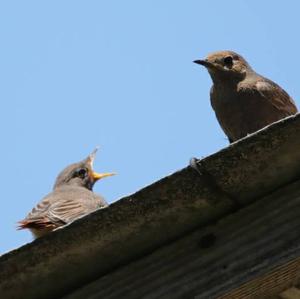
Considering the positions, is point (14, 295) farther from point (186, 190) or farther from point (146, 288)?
point (186, 190)

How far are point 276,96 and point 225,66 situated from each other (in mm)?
647

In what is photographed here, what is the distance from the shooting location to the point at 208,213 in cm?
366

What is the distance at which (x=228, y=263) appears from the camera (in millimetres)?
3512

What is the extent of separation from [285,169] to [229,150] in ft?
0.93

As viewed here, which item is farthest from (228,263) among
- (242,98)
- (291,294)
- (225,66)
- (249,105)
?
(225,66)

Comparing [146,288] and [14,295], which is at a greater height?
[14,295]

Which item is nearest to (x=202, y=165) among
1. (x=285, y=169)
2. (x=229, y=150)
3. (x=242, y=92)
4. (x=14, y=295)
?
(x=229, y=150)

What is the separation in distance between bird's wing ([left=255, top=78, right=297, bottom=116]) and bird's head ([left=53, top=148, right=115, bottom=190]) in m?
3.01

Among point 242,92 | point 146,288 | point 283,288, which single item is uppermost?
point 242,92

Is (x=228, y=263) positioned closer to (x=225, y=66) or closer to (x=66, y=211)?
(x=66, y=211)

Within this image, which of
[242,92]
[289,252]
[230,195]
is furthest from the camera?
[242,92]

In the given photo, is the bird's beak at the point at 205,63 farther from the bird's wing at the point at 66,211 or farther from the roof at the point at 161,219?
the roof at the point at 161,219

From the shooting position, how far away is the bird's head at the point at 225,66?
7664 mm

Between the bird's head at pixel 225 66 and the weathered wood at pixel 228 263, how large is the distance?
13.4 feet
